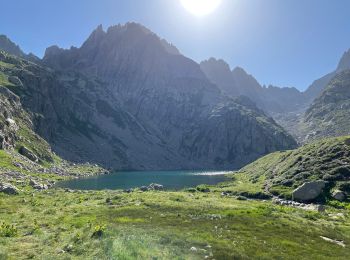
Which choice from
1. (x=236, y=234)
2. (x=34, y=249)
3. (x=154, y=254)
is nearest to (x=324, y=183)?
(x=236, y=234)

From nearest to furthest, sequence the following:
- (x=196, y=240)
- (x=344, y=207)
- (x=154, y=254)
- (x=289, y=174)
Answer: (x=154, y=254), (x=196, y=240), (x=344, y=207), (x=289, y=174)

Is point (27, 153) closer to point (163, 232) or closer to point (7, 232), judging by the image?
point (7, 232)

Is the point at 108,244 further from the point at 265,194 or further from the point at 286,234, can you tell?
the point at 265,194

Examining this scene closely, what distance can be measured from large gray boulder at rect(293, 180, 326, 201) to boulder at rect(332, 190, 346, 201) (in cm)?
309

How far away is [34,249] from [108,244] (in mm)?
5887

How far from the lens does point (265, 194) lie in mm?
→ 92500

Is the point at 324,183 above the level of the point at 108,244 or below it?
above

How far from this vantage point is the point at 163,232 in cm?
3975

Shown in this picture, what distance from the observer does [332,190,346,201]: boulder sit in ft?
257

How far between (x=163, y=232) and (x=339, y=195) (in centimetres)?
5264

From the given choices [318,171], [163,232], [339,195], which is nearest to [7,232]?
[163,232]

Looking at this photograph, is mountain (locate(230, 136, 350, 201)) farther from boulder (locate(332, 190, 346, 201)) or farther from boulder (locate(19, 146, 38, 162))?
boulder (locate(19, 146, 38, 162))

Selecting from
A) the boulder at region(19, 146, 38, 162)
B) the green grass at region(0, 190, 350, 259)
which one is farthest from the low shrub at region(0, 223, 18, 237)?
the boulder at region(19, 146, 38, 162)

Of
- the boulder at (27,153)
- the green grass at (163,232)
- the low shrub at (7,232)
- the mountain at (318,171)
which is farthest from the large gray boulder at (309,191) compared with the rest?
the boulder at (27,153)
